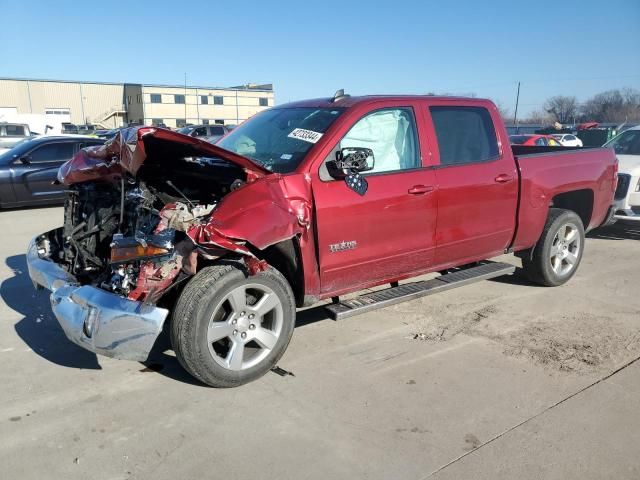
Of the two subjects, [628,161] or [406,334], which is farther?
[628,161]

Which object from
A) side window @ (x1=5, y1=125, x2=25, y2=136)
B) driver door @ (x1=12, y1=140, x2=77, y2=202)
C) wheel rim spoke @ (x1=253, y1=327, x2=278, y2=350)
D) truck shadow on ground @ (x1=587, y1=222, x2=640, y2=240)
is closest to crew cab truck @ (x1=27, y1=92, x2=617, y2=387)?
wheel rim spoke @ (x1=253, y1=327, x2=278, y2=350)

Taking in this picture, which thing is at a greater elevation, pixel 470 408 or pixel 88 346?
pixel 88 346

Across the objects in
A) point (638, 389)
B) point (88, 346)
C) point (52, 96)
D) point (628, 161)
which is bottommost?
point (638, 389)

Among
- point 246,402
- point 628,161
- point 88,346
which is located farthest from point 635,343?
point 628,161

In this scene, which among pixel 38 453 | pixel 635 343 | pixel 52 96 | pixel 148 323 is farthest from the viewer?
pixel 52 96

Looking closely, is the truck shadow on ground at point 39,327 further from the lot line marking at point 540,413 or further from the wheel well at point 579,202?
the wheel well at point 579,202

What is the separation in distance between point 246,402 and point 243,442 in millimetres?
430

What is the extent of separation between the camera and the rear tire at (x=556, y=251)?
17.9 ft

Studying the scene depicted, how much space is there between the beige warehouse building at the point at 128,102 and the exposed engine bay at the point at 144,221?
62845 millimetres

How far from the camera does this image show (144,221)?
137 inches

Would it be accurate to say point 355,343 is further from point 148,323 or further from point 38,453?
point 38,453

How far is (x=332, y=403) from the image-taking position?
331cm

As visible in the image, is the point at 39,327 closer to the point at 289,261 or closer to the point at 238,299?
the point at 238,299

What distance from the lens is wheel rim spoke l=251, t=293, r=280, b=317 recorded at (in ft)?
11.5
